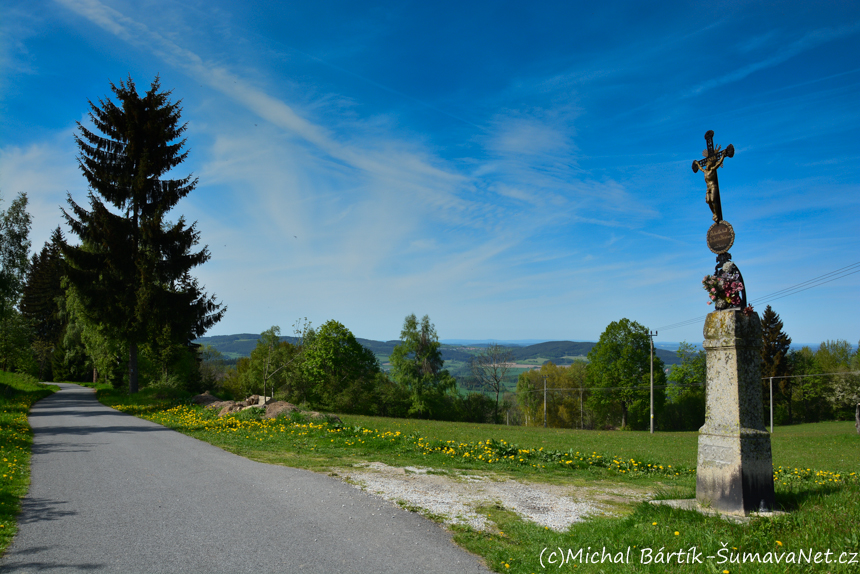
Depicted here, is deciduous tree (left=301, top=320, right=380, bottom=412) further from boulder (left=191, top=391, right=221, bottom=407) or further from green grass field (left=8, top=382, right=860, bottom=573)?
green grass field (left=8, top=382, right=860, bottom=573)

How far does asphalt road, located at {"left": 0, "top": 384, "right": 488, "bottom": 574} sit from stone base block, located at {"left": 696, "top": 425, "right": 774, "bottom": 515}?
3.49 meters

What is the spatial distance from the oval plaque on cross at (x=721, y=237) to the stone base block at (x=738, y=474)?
8.54ft

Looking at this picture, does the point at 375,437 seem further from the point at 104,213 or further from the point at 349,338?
the point at 349,338

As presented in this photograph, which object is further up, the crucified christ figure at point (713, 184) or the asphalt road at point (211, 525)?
the crucified christ figure at point (713, 184)

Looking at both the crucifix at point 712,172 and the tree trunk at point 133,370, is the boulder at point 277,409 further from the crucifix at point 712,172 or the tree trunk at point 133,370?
the tree trunk at point 133,370

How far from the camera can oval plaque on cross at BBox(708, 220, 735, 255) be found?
23.0 ft

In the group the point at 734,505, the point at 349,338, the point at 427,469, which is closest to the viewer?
the point at 734,505

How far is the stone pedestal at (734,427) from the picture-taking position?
5.97 m

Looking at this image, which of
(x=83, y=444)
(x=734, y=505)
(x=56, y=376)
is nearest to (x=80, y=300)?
(x=83, y=444)

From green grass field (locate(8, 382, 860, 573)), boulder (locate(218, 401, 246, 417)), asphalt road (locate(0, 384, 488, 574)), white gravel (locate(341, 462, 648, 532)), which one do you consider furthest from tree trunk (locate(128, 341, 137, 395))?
white gravel (locate(341, 462, 648, 532))

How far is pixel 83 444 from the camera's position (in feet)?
40.1

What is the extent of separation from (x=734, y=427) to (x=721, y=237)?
2735 millimetres

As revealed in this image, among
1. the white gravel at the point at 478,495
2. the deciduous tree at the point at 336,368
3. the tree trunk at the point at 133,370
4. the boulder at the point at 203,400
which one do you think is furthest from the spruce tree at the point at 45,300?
Answer: the white gravel at the point at 478,495

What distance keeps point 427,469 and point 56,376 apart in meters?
64.2
